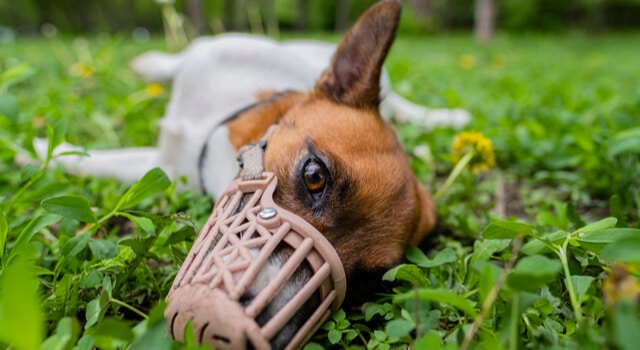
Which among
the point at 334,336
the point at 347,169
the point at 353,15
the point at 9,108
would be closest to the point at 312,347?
the point at 334,336

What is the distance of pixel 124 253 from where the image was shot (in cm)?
174

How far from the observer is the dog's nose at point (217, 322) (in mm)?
1319

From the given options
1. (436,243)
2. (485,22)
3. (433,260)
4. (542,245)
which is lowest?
(485,22)

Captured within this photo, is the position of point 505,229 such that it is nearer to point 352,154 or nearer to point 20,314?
point 352,154

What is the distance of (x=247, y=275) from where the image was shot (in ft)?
4.62

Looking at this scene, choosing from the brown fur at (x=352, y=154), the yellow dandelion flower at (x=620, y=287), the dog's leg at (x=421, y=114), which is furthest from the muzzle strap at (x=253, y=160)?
the dog's leg at (x=421, y=114)

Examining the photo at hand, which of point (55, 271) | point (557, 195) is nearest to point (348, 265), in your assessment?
point (55, 271)

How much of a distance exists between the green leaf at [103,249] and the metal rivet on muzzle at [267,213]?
49cm

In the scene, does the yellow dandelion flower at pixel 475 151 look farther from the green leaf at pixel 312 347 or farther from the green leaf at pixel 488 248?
the green leaf at pixel 312 347

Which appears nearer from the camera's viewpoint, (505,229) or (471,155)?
(505,229)

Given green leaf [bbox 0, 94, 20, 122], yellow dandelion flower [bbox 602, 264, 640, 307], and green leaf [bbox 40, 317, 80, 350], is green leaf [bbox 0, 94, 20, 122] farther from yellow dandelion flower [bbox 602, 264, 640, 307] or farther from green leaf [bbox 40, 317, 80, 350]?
yellow dandelion flower [bbox 602, 264, 640, 307]

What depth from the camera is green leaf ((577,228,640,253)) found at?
1.59 m

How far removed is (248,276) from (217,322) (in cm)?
14

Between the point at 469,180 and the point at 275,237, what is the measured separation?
1713mm
